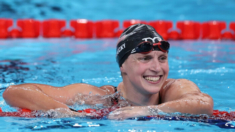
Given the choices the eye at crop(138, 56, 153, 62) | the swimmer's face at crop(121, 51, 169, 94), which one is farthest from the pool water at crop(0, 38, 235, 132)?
the eye at crop(138, 56, 153, 62)

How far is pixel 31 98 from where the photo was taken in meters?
3.46

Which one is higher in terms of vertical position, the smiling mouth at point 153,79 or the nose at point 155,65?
the nose at point 155,65

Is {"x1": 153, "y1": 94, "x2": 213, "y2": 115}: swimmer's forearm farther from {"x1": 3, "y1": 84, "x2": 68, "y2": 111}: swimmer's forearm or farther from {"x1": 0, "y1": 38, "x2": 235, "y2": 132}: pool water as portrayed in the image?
{"x1": 3, "y1": 84, "x2": 68, "y2": 111}: swimmer's forearm

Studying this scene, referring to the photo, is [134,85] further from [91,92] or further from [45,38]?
[45,38]

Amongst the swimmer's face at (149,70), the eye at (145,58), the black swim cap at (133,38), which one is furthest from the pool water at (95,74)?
the black swim cap at (133,38)

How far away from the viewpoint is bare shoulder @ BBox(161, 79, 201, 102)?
348 centimetres

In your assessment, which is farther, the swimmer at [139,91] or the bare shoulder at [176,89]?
the bare shoulder at [176,89]

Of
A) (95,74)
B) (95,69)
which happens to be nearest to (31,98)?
(95,74)

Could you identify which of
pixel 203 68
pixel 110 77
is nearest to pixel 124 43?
pixel 110 77

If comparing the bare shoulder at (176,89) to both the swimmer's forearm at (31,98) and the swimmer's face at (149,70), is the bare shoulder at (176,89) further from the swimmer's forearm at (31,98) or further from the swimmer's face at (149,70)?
the swimmer's forearm at (31,98)

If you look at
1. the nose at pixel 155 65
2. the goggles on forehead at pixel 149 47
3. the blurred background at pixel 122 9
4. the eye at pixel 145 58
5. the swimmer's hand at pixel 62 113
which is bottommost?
the swimmer's hand at pixel 62 113

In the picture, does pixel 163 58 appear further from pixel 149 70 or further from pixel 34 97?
pixel 34 97

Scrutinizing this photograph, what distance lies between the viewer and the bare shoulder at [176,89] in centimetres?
348

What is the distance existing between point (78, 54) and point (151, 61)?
6.39 m
